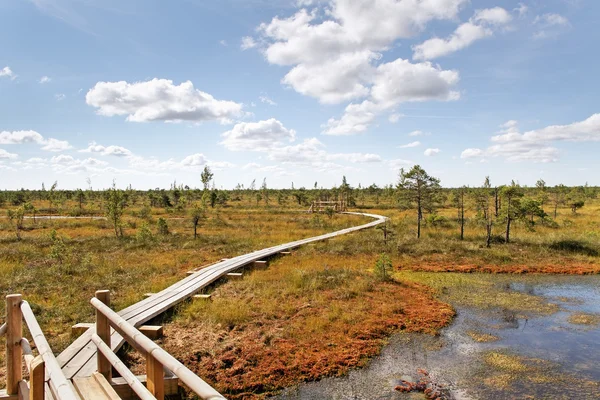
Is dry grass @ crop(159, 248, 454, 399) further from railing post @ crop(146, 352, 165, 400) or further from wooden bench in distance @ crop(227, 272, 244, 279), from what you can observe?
railing post @ crop(146, 352, 165, 400)

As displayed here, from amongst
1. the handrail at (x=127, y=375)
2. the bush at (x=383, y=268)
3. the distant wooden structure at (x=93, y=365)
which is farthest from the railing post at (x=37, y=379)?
the bush at (x=383, y=268)

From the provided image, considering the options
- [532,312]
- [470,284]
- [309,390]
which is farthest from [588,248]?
[309,390]

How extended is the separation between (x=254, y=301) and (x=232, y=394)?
215 inches

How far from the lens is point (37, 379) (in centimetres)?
297

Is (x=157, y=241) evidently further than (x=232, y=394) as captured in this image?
Yes

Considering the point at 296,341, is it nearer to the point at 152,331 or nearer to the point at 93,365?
the point at 152,331

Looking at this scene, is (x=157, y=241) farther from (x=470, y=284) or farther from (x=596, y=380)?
(x=596, y=380)

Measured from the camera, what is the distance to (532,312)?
12.7 m

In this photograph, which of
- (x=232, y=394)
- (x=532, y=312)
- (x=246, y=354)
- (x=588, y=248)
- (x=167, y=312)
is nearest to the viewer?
(x=232, y=394)

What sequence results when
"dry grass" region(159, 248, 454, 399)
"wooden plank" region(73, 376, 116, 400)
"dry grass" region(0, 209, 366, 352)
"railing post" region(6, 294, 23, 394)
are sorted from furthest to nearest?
"dry grass" region(0, 209, 366, 352), "dry grass" region(159, 248, 454, 399), "wooden plank" region(73, 376, 116, 400), "railing post" region(6, 294, 23, 394)

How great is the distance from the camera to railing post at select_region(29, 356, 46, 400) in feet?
9.63

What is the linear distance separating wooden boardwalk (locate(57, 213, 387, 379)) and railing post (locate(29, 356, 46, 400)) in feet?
12.0

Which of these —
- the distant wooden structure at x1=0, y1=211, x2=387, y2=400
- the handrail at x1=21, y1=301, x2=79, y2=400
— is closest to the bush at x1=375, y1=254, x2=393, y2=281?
the distant wooden structure at x1=0, y1=211, x2=387, y2=400

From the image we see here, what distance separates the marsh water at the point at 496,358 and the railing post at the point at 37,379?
17.0 ft
